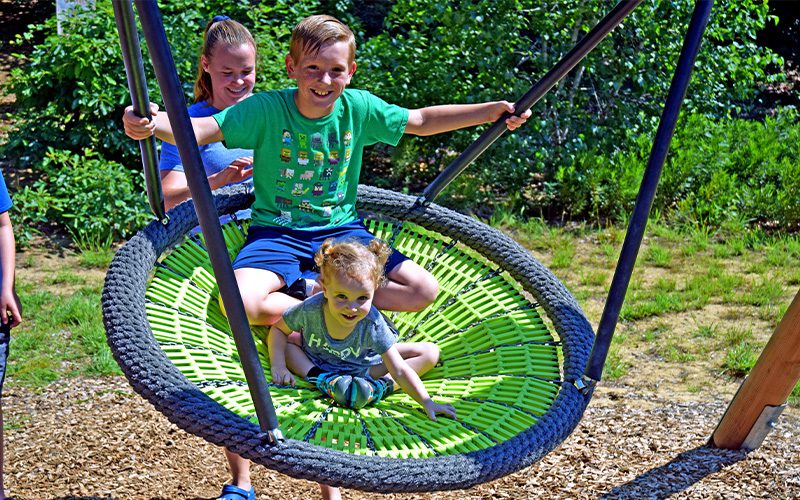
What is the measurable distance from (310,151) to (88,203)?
282 cm

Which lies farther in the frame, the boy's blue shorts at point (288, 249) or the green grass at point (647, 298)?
the green grass at point (647, 298)

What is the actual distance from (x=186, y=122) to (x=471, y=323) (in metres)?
1.47

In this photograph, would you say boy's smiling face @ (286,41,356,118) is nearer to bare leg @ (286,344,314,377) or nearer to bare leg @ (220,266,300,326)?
bare leg @ (220,266,300,326)

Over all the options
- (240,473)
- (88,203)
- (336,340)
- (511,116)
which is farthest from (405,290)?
(88,203)

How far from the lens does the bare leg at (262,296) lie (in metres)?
2.71

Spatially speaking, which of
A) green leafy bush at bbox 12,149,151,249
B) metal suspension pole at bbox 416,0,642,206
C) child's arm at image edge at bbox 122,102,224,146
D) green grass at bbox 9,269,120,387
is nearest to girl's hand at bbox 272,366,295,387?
child's arm at image edge at bbox 122,102,224,146

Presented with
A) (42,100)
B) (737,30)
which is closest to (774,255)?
(737,30)

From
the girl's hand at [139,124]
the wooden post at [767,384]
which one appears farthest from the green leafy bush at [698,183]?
the girl's hand at [139,124]

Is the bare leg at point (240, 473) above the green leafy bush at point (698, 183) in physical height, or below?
below

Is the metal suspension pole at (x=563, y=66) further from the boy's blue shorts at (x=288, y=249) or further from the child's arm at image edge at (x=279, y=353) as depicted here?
the child's arm at image edge at (x=279, y=353)

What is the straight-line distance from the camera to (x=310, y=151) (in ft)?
9.45

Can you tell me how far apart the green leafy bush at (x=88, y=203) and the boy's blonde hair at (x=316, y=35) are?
110 inches

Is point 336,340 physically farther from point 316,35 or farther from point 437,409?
point 316,35

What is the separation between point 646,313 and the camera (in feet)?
15.8
